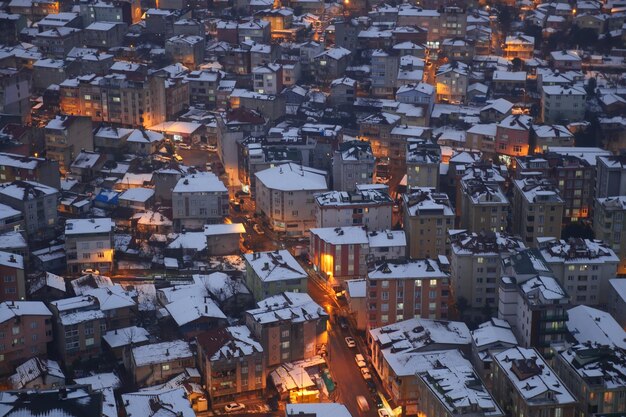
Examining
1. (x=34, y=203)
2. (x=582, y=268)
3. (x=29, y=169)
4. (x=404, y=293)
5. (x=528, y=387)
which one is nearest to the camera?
(x=528, y=387)

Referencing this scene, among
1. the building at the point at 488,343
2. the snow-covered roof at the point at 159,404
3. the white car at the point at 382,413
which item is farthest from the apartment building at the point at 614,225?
the snow-covered roof at the point at 159,404

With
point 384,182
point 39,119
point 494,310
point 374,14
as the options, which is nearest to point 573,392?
point 494,310

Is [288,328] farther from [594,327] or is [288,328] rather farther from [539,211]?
[539,211]

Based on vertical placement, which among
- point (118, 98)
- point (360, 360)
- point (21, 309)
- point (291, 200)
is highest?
point (118, 98)

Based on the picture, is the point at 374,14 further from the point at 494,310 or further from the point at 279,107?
the point at 494,310

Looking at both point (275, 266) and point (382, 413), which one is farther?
point (275, 266)

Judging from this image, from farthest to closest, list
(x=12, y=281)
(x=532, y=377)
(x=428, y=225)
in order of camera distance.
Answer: (x=428, y=225), (x=12, y=281), (x=532, y=377)

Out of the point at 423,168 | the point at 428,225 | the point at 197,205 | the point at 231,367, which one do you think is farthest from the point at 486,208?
the point at 231,367

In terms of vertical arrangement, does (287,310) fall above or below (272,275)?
below

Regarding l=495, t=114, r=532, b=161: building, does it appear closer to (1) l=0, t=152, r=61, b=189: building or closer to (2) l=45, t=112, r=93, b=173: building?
(2) l=45, t=112, r=93, b=173: building
